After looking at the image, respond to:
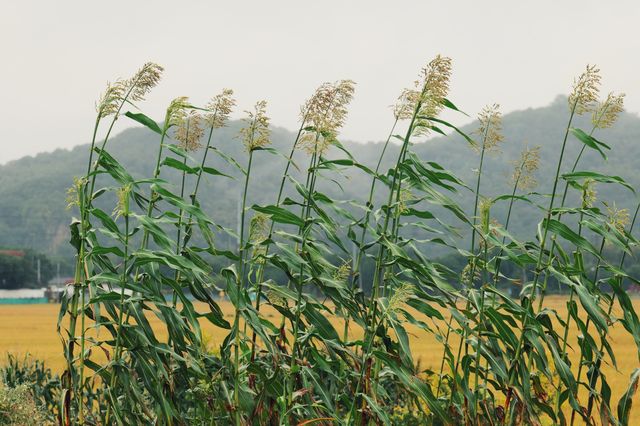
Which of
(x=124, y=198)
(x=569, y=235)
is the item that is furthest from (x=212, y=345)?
(x=569, y=235)

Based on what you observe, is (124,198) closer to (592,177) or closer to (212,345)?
(592,177)

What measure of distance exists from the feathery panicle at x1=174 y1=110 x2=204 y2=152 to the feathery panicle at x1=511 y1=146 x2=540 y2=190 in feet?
7.59

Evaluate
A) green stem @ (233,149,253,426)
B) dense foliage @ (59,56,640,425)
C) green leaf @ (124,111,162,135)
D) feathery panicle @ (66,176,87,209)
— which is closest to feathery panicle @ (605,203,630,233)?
dense foliage @ (59,56,640,425)

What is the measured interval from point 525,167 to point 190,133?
2437mm

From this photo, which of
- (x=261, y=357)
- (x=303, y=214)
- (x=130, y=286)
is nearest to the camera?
(x=130, y=286)

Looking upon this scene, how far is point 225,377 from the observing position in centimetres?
584

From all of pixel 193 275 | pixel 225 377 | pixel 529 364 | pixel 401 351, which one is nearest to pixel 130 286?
pixel 193 275

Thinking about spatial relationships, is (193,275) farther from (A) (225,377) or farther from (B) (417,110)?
(B) (417,110)

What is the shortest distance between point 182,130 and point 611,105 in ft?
9.61

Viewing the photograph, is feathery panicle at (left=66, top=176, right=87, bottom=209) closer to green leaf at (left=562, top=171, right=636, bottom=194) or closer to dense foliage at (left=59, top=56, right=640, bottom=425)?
dense foliage at (left=59, top=56, right=640, bottom=425)

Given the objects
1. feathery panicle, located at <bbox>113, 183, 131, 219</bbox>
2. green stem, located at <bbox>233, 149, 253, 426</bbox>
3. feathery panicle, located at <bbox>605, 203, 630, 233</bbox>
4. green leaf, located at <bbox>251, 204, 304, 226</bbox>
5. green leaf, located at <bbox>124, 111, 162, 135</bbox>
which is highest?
green leaf, located at <bbox>124, 111, 162, 135</bbox>

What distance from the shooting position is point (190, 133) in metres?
5.89

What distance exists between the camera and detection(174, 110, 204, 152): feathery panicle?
5.86 metres

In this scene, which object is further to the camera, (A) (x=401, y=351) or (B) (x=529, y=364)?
(B) (x=529, y=364)
